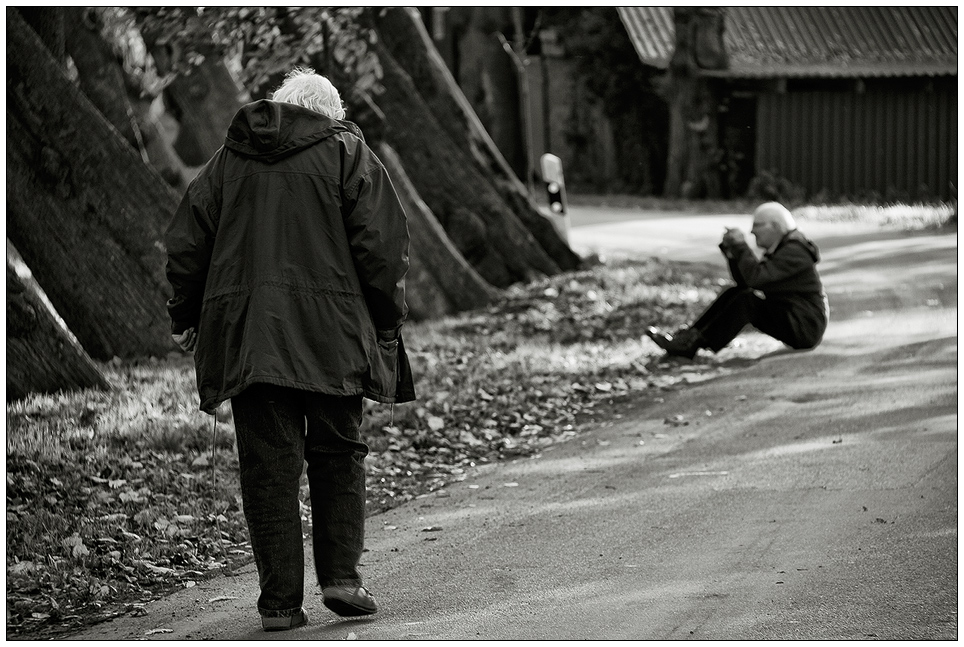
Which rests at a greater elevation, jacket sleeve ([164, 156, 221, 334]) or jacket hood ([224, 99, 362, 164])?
jacket hood ([224, 99, 362, 164])

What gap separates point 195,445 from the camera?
6.88m

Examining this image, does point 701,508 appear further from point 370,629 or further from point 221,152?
point 221,152

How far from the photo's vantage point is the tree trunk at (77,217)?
9289mm

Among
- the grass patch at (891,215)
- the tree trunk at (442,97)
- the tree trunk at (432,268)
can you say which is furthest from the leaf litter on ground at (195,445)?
the grass patch at (891,215)

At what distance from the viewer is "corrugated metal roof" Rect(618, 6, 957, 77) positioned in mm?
26688

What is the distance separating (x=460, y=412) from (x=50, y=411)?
2470 millimetres

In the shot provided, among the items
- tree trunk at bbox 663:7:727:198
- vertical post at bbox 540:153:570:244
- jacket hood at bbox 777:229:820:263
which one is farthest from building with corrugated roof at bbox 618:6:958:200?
jacket hood at bbox 777:229:820:263

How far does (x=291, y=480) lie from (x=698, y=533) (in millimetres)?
1962

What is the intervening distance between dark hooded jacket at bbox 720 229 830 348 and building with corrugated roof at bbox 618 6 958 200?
1685 centimetres

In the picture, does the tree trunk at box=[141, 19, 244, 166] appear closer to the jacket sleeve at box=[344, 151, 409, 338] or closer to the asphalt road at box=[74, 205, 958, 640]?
the asphalt road at box=[74, 205, 958, 640]

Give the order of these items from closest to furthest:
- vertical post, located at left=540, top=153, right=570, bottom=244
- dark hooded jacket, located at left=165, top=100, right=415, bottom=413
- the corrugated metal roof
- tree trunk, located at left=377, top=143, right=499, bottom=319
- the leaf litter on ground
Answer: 1. dark hooded jacket, located at left=165, top=100, right=415, bottom=413
2. the leaf litter on ground
3. tree trunk, located at left=377, top=143, right=499, bottom=319
4. vertical post, located at left=540, top=153, right=570, bottom=244
5. the corrugated metal roof

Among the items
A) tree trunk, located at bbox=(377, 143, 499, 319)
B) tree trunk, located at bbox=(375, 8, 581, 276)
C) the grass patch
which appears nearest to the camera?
tree trunk, located at bbox=(377, 143, 499, 319)

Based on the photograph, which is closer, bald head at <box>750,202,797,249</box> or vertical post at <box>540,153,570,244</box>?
bald head at <box>750,202,797,249</box>

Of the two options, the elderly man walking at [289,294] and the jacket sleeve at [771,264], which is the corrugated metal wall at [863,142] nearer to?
the jacket sleeve at [771,264]
